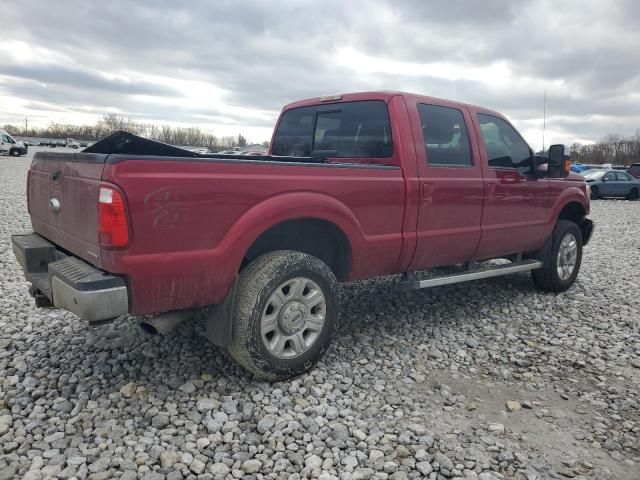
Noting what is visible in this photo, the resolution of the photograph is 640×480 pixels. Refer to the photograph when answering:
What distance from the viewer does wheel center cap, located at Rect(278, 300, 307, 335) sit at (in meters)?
3.40

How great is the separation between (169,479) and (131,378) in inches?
45.3

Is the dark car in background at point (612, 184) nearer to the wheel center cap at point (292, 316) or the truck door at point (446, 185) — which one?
the truck door at point (446, 185)

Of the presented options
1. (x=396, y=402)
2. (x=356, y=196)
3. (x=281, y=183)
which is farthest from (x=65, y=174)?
(x=396, y=402)

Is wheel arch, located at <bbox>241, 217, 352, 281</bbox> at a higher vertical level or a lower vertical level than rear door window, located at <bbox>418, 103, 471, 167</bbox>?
lower

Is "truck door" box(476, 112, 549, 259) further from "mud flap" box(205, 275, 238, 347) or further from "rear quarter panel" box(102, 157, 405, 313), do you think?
"mud flap" box(205, 275, 238, 347)

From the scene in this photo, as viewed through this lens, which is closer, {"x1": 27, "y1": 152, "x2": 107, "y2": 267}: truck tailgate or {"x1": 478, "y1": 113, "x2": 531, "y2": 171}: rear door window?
{"x1": 27, "y1": 152, "x2": 107, "y2": 267}: truck tailgate

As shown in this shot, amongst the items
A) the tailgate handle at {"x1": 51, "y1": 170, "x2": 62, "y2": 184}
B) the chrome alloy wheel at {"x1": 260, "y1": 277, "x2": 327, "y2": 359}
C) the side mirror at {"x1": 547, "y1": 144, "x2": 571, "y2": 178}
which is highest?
the side mirror at {"x1": 547, "y1": 144, "x2": 571, "y2": 178}

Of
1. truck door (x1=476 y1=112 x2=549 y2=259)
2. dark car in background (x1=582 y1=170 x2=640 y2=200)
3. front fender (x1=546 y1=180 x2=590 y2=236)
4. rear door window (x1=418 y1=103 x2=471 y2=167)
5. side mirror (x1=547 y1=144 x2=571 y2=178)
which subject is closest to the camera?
rear door window (x1=418 y1=103 x2=471 y2=167)

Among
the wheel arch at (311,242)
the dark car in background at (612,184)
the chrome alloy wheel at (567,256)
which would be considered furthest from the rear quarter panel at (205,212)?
the dark car in background at (612,184)

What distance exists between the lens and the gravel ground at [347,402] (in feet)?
8.70

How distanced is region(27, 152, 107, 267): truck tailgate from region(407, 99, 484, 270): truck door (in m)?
2.39

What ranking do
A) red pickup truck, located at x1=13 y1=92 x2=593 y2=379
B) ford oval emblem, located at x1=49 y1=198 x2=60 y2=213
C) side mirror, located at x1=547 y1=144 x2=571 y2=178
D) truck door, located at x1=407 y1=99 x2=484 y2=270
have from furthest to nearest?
side mirror, located at x1=547 y1=144 x2=571 y2=178 < truck door, located at x1=407 y1=99 x2=484 y2=270 < ford oval emblem, located at x1=49 y1=198 x2=60 y2=213 < red pickup truck, located at x1=13 y1=92 x2=593 y2=379

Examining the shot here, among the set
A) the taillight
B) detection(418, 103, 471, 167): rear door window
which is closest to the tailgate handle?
the taillight

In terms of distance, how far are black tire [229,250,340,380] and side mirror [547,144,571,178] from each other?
2.96m
